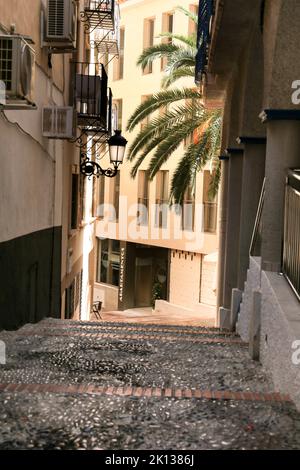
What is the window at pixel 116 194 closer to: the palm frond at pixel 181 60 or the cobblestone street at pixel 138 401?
the palm frond at pixel 181 60

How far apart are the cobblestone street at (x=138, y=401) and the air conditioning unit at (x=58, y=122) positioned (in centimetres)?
502

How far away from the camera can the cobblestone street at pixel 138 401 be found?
3990 millimetres

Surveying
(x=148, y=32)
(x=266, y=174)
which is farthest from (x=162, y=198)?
(x=266, y=174)

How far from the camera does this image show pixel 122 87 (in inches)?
1404

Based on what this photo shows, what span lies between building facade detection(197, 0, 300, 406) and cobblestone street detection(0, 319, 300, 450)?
0.32 m

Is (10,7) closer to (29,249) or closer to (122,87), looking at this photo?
(29,249)

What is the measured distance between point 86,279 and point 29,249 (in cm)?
1334

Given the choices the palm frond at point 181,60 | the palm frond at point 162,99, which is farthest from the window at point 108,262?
the palm frond at point 181,60

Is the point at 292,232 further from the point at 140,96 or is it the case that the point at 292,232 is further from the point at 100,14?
the point at 140,96

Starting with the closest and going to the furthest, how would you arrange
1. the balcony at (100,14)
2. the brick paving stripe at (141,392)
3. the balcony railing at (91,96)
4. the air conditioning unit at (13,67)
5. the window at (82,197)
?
the brick paving stripe at (141,392)
the air conditioning unit at (13,67)
the balcony railing at (91,96)
the balcony at (100,14)
the window at (82,197)

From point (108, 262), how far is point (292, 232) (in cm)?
3171

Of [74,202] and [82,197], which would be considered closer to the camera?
[74,202]

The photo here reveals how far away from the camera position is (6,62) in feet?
22.2

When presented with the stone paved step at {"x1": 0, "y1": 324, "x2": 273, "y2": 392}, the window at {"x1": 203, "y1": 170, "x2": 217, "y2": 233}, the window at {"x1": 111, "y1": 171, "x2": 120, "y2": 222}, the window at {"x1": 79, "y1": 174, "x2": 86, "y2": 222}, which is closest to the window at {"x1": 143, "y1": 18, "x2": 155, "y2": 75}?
the window at {"x1": 111, "y1": 171, "x2": 120, "y2": 222}
